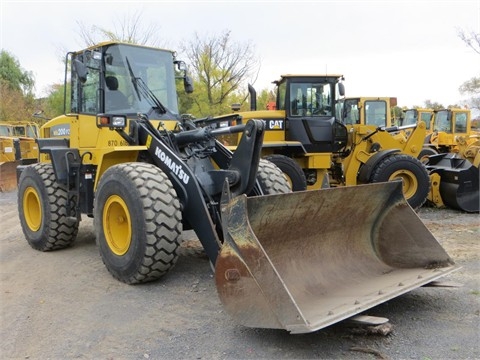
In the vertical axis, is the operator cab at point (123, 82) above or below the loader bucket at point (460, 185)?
above

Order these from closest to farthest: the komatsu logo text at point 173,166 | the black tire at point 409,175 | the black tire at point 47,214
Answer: the komatsu logo text at point 173,166, the black tire at point 47,214, the black tire at point 409,175

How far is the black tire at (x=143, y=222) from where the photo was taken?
4398 millimetres

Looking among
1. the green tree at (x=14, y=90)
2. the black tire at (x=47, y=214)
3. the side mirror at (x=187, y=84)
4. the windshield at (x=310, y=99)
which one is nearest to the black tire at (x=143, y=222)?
the black tire at (x=47, y=214)

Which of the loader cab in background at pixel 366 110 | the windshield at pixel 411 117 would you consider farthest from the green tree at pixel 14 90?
the loader cab in background at pixel 366 110

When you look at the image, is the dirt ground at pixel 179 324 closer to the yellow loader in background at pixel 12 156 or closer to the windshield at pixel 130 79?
the windshield at pixel 130 79

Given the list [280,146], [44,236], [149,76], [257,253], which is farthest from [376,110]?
[257,253]

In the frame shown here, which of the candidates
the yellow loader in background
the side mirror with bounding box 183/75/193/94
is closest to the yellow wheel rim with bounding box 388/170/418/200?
the side mirror with bounding box 183/75/193/94

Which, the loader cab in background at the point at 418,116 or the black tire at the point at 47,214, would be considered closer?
the black tire at the point at 47,214

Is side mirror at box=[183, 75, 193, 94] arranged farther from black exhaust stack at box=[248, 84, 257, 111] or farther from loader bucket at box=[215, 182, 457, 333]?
black exhaust stack at box=[248, 84, 257, 111]

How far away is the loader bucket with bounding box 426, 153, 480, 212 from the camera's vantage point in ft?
29.0

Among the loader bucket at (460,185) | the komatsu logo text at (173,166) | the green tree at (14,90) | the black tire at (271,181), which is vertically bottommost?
the loader bucket at (460,185)

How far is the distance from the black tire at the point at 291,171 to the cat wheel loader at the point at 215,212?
2991 mm

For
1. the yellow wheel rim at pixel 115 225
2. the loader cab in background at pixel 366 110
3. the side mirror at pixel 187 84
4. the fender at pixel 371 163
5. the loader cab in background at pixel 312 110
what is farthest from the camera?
the loader cab in background at pixel 366 110

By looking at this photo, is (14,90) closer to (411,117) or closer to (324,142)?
(411,117)
